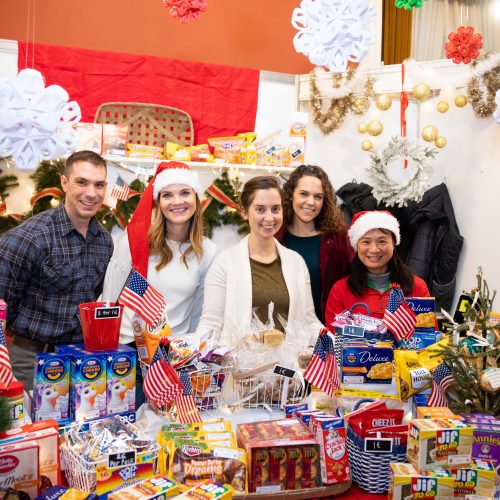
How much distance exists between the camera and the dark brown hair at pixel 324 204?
129 inches

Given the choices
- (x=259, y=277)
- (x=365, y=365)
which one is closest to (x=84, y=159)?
(x=259, y=277)

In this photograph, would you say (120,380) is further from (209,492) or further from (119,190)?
(119,190)

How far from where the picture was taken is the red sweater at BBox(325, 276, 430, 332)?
2801mm

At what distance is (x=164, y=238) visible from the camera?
2818 mm

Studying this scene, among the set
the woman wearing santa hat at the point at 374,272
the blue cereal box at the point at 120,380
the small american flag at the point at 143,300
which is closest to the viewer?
the blue cereal box at the point at 120,380

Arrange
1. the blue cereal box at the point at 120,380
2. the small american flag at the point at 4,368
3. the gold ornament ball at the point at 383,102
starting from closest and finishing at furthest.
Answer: the small american flag at the point at 4,368, the blue cereal box at the point at 120,380, the gold ornament ball at the point at 383,102

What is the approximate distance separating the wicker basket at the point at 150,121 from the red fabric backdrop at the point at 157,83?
6 cm

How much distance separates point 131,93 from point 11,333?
104 inches

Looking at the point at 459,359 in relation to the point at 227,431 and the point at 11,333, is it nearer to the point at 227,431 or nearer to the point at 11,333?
the point at 227,431

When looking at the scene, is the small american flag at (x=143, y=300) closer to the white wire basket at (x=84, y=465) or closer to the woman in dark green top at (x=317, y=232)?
the white wire basket at (x=84, y=465)

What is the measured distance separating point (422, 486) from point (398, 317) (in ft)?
2.51

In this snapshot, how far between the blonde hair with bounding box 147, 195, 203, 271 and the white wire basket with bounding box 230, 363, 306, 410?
85 cm

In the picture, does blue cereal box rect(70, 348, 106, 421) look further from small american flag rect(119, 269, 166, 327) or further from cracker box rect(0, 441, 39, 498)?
cracker box rect(0, 441, 39, 498)

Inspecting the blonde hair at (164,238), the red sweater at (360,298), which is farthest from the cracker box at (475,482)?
the blonde hair at (164,238)
